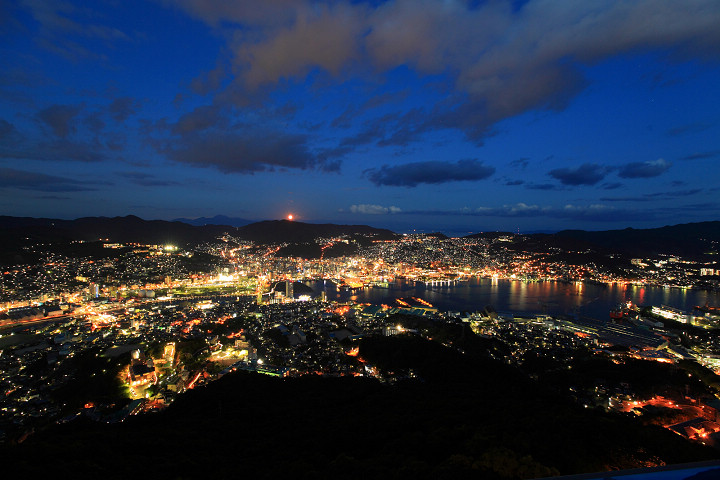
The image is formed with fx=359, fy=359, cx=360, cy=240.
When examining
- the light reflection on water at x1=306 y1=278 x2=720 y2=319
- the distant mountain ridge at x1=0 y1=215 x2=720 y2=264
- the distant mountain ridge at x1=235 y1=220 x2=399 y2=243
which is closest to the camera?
the light reflection on water at x1=306 y1=278 x2=720 y2=319

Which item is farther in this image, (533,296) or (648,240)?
(648,240)

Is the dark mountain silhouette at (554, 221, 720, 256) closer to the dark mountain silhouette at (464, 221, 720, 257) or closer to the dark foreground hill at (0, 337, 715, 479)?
the dark mountain silhouette at (464, 221, 720, 257)

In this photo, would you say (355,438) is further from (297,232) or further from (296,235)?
(297,232)

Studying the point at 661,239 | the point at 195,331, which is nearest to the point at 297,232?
the point at 195,331

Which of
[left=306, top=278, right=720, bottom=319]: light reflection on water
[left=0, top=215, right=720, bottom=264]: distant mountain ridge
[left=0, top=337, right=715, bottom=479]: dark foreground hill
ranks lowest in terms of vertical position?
[left=306, top=278, right=720, bottom=319]: light reflection on water

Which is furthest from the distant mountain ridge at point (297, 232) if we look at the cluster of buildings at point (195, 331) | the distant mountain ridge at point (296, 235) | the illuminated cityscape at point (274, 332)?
the cluster of buildings at point (195, 331)

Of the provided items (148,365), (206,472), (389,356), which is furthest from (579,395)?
(148,365)

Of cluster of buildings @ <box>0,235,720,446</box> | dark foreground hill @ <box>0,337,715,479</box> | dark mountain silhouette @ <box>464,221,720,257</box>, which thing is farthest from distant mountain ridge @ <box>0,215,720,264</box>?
dark foreground hill @ <box>0,337,715,479</box>
